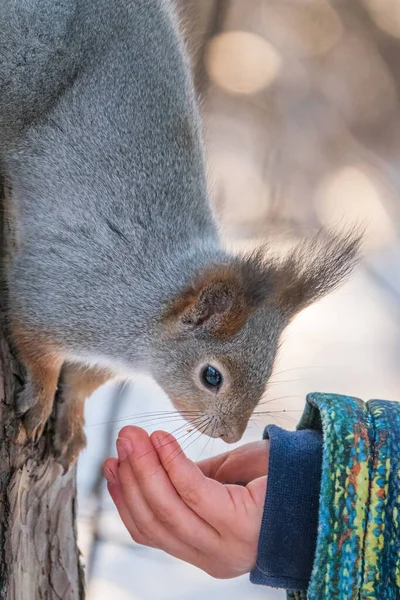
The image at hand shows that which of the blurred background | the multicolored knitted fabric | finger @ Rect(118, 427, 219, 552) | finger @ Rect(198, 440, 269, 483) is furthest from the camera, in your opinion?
the blurred background

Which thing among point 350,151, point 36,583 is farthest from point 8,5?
point 350,151

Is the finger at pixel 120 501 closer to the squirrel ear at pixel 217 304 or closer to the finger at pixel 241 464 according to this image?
the finger at pixel 241 464

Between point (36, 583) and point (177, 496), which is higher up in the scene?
point (177, 496)

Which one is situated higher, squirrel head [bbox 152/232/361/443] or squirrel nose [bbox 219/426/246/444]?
squirrel head [bbox 152/232/361/443]

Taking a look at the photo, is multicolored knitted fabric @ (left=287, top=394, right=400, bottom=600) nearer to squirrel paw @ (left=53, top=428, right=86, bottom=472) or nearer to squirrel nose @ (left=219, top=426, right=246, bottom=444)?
squirrel nose @ (left=219, top=426, right=246, bottom=444)

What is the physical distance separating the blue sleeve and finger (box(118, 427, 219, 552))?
101 millimetres

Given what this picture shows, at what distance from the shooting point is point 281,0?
8.49 ft

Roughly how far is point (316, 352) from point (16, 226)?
3.88ft

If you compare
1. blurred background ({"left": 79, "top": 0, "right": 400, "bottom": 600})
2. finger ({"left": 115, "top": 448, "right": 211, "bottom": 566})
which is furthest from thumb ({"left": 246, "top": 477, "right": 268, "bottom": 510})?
blurred background ({"left": 79, "top": 0, "right": 400, "bottom": 600})

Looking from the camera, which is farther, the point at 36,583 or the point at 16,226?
the point at 16,226

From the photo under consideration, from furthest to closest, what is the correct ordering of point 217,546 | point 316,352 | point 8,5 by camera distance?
point 316,352, point 8,5, point 217,546

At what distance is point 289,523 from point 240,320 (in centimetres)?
41

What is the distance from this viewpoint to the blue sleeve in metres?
1.27

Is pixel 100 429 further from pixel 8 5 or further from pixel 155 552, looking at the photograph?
pixel 8 5
